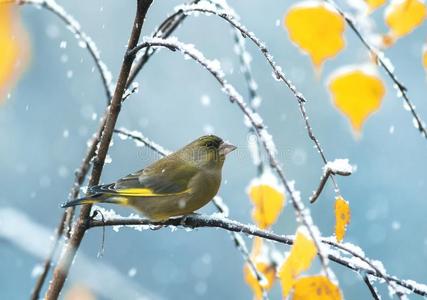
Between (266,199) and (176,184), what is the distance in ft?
2.78

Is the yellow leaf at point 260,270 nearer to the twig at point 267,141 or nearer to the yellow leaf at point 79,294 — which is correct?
the twig at point 267,141

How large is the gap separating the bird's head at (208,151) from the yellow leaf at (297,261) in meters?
1.03

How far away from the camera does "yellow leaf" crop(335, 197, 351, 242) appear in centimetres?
79

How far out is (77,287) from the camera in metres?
1.31

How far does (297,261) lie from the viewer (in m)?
0.70

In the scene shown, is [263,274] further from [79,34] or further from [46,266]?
[79,34]

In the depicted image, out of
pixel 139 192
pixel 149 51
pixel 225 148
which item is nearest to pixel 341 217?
pixel 149 51

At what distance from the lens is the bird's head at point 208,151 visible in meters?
1.77

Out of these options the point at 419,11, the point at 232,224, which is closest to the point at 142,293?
the point at 232,224

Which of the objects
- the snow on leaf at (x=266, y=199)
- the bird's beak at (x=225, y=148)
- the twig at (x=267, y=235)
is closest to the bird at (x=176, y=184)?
the bird's beak at (x=225, y=148)

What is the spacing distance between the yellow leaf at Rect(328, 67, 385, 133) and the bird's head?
1054mm

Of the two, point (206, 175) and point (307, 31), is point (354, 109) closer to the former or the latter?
point (307, 31)

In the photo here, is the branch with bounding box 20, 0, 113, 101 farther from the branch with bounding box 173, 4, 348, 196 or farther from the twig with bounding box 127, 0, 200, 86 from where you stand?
the branch with bounding box 173, 4, 348, 196

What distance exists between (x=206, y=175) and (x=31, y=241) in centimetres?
91
